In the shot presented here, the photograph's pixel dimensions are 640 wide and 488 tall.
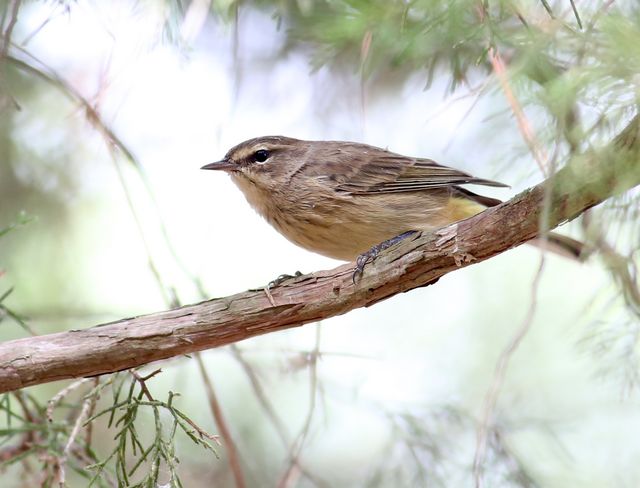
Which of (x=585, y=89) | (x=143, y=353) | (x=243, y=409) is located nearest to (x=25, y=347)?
(x=143, y=353)

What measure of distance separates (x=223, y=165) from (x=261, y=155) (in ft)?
0.80

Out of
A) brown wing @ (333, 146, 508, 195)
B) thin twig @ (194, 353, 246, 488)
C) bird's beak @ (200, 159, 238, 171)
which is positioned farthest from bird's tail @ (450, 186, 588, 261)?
thin twig @ (194, 353, 246, 488)

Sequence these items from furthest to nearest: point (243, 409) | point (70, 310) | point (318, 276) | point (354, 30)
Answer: point (243, 409), point (70, 310), point (354, 30), point (318, 276)

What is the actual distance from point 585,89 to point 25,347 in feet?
7.45

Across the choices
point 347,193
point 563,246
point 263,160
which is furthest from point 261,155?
point 563,246

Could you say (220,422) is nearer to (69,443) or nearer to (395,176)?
(69,443)

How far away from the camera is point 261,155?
4.98 meters

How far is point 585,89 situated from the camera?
2.44m

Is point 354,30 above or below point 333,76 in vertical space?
below

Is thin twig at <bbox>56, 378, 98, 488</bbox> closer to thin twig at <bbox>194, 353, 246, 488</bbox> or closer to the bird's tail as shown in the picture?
thin twig at <bbox>194, 353, 246, 488</bbox>

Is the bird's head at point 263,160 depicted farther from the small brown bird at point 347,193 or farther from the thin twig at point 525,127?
the thin twig at point 525,127

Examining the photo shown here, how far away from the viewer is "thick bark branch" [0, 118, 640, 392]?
3094 mm

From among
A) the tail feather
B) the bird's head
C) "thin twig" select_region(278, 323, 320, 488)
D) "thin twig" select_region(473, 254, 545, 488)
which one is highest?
the bird's head

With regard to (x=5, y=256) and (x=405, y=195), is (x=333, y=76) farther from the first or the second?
(x=5, y=256)
